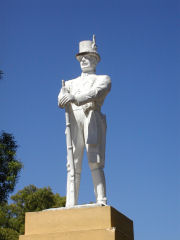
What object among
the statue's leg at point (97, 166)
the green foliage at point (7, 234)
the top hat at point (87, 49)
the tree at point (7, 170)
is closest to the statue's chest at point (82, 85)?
the top hat at point (87, 49)

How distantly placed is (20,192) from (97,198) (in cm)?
1871

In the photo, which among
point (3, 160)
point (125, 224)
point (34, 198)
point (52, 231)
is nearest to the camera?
point (52, 231)

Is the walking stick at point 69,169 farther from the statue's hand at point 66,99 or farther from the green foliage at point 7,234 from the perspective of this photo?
the green foliage at point 7,234

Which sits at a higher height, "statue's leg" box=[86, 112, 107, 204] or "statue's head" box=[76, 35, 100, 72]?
"statue's head" box=[76, 35, 100, 72]

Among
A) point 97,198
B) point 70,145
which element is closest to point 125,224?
point 97,198

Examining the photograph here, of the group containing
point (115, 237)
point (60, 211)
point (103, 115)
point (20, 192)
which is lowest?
point (115, 237)

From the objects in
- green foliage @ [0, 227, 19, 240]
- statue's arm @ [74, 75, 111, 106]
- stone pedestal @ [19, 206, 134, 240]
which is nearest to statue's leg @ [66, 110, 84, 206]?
statue's arm @ [74, 75, 111, 106]

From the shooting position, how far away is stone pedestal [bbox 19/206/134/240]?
20.1 ft

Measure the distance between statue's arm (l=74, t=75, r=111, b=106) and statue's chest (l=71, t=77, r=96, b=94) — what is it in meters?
0.14

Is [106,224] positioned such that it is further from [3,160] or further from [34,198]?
[34,198]

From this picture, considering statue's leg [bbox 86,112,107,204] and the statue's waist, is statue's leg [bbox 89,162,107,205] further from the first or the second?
the statue's waist

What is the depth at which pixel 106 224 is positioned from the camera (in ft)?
20.2

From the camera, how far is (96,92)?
7094mm

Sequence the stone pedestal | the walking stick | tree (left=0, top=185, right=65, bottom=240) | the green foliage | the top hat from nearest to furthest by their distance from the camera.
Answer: the stone pedestal < the walking stick < the top hat < the green foliage < tree (left=0, top=185, right=65, bottom=240)
